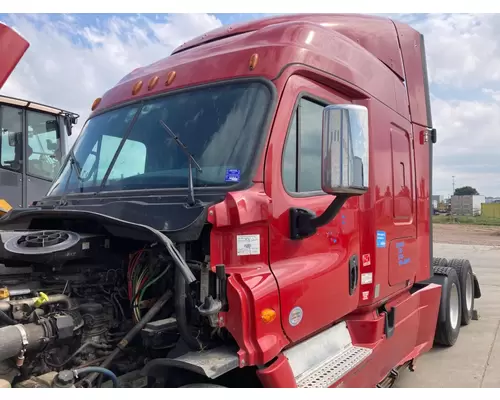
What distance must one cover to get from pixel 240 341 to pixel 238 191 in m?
0.82

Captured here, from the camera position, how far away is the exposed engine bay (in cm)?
250

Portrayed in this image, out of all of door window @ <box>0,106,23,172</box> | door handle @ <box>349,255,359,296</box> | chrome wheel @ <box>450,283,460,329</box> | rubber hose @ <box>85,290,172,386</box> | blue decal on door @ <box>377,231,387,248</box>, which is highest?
door window @ <box>0,106,23,172</box>

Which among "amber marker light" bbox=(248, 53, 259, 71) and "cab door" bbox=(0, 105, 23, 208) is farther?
"cab door" bbox=(0, 105, 23, 208)

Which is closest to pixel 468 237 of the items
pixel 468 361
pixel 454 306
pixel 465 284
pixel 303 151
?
pixel 465 284

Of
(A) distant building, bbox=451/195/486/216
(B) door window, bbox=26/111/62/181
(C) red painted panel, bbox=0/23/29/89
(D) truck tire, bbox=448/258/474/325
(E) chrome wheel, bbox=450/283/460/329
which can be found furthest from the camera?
(A) distant building, bbox=451/195/486/216

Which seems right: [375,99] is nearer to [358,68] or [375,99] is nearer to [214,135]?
[358,68]

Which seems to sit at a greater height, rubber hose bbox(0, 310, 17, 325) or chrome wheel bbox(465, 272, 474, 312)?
rubber hose bbox(0, 310, 17, 325)

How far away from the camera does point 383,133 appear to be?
4219mm

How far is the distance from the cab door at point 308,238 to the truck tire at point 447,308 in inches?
104

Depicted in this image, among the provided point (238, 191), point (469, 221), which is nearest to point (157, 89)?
point (238, 191)

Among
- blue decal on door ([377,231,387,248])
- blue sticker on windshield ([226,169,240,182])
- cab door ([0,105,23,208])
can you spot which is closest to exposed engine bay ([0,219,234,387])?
blue sticker on windshield ([226,169,240,182])

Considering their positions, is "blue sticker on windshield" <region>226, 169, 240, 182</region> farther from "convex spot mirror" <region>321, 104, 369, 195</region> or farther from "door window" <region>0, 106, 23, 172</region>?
"door window" <region>0, 106, 23, 172</region>

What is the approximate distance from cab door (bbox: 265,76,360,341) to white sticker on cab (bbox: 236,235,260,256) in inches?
4.4

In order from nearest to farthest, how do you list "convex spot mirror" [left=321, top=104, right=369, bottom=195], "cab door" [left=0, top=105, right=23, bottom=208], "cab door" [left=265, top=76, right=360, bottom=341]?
"convex spot mirror" [left=321, top=104, right=369, bottom=195], "cab door" [left=265, top=76, right=360, bottom=341], "cab door" [left=0, top=105, right=23, bottom=208]
